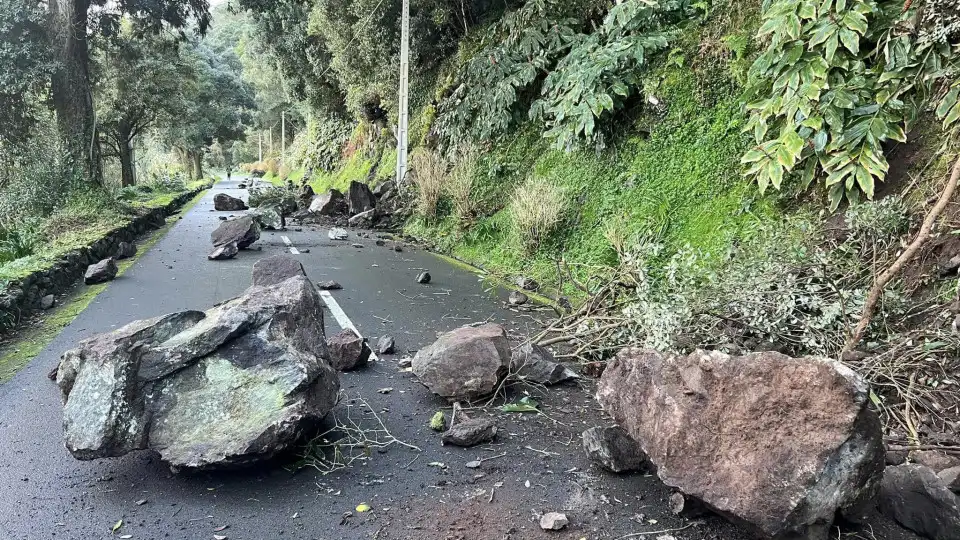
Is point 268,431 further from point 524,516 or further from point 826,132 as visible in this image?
point 826,132

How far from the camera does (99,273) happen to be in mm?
8156

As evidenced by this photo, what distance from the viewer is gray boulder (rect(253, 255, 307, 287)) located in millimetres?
5684

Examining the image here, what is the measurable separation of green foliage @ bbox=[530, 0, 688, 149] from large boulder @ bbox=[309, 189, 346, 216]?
9.78 meters

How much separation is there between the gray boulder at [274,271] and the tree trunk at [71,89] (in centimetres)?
1075

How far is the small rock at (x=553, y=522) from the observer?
9.52ft

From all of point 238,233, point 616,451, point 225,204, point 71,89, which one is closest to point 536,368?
point 616,451

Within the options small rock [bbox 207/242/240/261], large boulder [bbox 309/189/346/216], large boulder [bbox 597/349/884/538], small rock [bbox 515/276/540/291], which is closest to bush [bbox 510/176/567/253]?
small rock [bbox 515/276/540/291]

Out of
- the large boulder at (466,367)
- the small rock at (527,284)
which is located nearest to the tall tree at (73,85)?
the small rock at (527,284)

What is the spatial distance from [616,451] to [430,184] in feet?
34.7

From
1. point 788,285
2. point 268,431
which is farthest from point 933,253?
point 268,431

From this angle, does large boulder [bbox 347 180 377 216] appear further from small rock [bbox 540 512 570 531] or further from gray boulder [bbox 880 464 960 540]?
gray boulder [bbox 880 464 960 540]

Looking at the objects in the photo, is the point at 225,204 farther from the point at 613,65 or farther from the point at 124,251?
the point at 613,65

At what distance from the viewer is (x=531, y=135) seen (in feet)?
38.4

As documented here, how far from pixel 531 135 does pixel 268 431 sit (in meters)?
9.46
